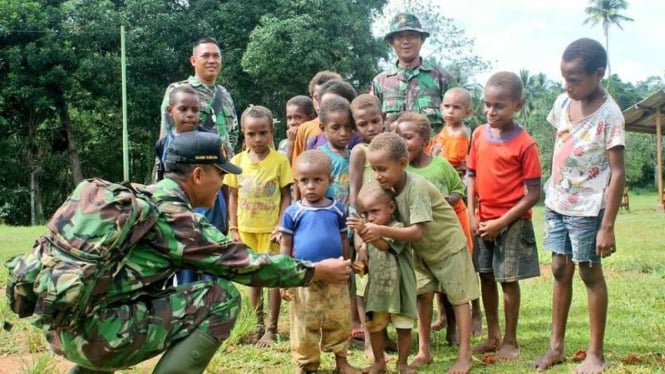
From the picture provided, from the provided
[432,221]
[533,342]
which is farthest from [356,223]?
[533,342]

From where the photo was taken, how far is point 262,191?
4906 mm

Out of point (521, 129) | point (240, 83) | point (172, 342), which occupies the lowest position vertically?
point (172, 342)

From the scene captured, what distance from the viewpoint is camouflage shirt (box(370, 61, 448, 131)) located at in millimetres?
5363

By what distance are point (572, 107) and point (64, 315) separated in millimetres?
3028

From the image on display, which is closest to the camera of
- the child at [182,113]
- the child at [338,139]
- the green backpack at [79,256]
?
the green backpack at [79,256]

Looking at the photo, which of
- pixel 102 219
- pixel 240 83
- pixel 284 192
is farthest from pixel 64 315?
pixel 240 83

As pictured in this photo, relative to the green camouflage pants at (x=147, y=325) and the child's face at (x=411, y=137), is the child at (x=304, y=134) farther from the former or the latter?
the green camouflage pants at (x=147, y=325)

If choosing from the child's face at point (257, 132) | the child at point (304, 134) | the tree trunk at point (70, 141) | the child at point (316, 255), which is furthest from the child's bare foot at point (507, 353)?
the tree trunk at point (70, 141)

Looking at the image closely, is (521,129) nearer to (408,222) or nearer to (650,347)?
(408,222)

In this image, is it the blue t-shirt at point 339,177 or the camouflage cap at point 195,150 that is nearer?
the camouflage cap at point 195,150

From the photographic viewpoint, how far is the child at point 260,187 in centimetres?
491

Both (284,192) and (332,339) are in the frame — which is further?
(284,192)

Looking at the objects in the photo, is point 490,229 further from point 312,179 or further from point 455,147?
point 312,179

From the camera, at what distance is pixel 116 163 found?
27.8 metres
